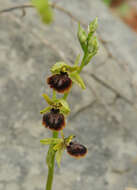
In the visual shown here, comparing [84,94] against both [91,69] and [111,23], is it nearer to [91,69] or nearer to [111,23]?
[91,69]

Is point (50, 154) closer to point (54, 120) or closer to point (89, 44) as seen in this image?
point (54, 120)

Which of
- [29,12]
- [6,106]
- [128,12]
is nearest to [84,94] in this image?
A: [6,106]

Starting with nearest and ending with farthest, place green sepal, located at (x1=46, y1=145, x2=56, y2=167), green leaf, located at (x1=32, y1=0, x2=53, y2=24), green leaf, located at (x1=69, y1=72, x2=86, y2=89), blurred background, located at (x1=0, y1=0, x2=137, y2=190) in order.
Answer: green leaf, located at (x1=69, y1=72, x2=86, y2=89) < green sepal, located at (x1=46, y1=145, x2=56, y2=167) < green leaf, located at (x1=32, y1=0, x2=53, y2=24) < blurred background, located at (x1=0, y1=0, x2=137, y2=190)

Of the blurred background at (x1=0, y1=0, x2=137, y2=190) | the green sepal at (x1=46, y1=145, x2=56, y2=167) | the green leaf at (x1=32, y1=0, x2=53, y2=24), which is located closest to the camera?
the green sepal at (x1=46, y1=145, x2=56, y2=167)

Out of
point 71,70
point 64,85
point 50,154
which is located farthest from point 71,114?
point 64,85

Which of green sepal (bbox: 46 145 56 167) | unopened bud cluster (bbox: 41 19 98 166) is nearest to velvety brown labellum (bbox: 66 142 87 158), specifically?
unopened bud cluster (bbox: 41 19 98 166)

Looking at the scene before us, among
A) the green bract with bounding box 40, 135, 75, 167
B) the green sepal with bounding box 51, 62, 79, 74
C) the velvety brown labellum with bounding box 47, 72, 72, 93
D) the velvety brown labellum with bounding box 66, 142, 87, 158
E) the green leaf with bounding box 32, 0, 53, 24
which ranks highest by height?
the green leaf with bounding box 32, 0, 53, 24

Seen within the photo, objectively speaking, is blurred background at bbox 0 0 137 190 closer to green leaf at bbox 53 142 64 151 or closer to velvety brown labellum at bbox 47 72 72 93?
green leaf at bbox 53 142 64 151
